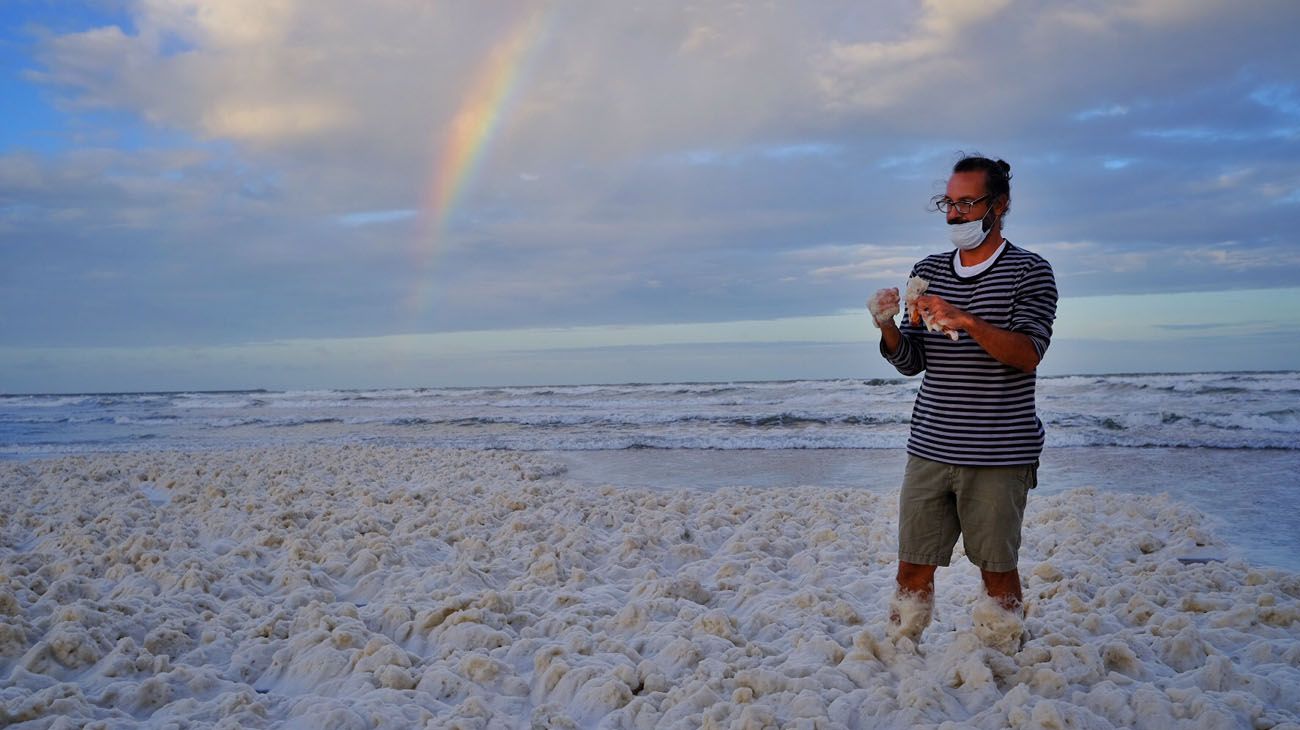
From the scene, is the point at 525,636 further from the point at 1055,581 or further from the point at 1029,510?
the point at 1029,510

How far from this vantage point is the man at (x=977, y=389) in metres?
3.22

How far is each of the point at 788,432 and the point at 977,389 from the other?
13848 mm

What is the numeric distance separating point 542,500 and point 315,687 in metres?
4.65

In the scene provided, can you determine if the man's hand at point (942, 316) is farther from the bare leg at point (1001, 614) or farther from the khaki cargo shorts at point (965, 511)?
the bare leg at point (1001, 614)

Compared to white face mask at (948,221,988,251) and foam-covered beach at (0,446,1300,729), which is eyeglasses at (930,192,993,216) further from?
foam-covered beach at (0,446,1300,729)

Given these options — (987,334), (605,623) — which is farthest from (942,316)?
(605,623)

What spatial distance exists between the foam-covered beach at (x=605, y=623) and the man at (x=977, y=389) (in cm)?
54

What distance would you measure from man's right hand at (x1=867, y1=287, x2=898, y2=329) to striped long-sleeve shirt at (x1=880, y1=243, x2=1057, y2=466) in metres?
0.16

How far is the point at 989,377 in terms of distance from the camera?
328 cm

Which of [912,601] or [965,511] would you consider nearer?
[965,511]

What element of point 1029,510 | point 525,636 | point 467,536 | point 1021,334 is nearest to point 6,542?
point 467,536

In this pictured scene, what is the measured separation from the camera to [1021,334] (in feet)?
10.1

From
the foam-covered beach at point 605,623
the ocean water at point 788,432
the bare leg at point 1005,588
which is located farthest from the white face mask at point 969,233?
the ocean water at point 788,432

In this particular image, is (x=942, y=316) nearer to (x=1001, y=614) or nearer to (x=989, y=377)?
(x=989, y=377)
